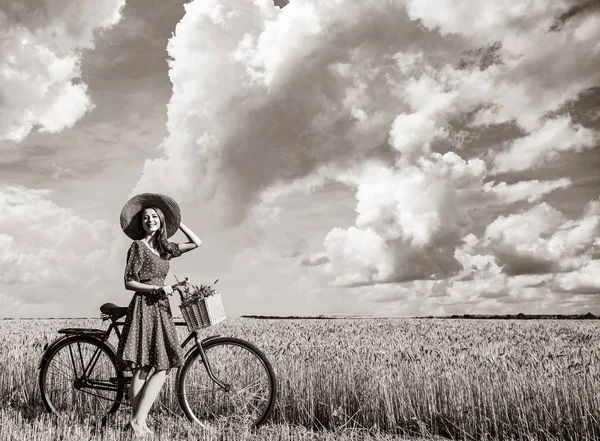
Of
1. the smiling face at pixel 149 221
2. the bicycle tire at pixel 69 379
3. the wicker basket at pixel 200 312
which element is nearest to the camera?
the wicker basket at pixel 200 312

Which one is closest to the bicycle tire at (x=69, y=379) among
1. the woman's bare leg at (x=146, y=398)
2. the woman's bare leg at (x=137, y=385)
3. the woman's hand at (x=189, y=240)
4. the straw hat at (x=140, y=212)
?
the woman's bare leg at (x=137, y=385)

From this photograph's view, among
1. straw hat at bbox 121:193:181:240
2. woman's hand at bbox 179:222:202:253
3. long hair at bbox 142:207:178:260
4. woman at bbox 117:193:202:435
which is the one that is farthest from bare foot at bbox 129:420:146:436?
straw hat at bbox 121:193:181:240

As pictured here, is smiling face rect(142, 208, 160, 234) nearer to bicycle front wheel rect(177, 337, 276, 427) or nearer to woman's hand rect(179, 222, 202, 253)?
woman's hand rect(179, 222, 202, 253)

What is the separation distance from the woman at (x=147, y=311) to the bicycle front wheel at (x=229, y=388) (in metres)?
0.36

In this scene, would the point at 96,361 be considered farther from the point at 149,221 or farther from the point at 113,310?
the point at 149,221

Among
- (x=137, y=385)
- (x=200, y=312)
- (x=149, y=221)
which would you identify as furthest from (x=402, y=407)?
(x=149, y=221)

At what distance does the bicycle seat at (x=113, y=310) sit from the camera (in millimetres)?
6395

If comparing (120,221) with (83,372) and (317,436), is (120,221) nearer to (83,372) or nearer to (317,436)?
(83,372)

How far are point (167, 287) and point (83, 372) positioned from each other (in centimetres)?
219

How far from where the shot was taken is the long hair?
6.14 m

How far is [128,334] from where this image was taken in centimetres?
602

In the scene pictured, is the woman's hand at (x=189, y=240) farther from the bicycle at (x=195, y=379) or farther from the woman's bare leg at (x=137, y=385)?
the woman's bare leg at (x=137, y=385)

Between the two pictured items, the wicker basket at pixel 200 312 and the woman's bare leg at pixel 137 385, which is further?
the woman's bare leg at pixel 137 385

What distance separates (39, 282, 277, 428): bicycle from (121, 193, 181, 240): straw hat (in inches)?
33.4
